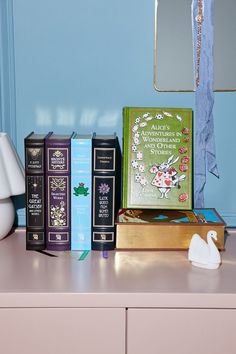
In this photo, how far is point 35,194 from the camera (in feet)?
5.02

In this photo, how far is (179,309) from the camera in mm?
1317

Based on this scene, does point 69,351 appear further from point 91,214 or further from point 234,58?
point 234,58

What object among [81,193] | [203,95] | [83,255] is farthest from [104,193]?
[203,95]

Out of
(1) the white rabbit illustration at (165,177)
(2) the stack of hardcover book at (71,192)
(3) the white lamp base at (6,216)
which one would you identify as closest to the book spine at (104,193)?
(2) the stack of hardcover book at (71,192)

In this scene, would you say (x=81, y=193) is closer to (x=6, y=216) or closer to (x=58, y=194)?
(x=58, y=194)

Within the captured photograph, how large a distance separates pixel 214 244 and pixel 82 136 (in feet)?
1.50

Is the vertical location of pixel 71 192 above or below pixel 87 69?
below

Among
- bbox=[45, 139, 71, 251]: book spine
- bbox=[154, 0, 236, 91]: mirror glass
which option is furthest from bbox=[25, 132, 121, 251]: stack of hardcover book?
bbox=[154, 0, 236, 91]: mirror glass

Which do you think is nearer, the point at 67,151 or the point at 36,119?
the point at 67,151

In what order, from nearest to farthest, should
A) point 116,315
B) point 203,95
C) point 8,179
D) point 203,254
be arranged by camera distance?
1. point 116,315
2. point 203,254
3. point 8,179
4. point 203,95

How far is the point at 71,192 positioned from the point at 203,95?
0.46 m

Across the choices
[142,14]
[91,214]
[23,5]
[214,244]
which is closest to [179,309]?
[214,244]

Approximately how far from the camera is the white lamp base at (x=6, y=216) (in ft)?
5.10

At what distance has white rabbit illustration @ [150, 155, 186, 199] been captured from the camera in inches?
63.0
